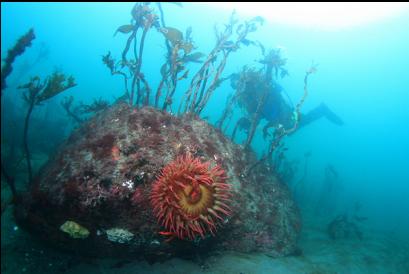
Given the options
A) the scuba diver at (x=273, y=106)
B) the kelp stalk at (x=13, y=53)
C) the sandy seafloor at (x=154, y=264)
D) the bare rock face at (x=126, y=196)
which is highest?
the scuba diver at (x=273, y=106)

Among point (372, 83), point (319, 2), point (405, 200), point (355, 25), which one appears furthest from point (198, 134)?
point (372, 83)

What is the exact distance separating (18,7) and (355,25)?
16523 cm

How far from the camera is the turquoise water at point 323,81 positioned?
27673mm

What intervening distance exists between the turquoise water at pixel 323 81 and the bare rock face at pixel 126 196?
739 centimetres

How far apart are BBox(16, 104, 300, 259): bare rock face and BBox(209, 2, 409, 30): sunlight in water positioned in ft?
112

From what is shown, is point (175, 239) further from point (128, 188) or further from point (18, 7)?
point (18, 7)

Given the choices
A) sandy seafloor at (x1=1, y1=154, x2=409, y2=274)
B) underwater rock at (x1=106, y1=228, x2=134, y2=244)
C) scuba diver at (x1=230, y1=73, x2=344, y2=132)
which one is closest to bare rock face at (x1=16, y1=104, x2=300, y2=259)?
underwater rock at (x1=106, y1=228, x2=134, y2=244)

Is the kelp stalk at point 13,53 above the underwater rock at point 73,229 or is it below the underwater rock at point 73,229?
above

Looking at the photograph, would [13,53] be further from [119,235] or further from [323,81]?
[323,81]

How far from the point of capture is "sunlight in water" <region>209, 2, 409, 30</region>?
33.9 m

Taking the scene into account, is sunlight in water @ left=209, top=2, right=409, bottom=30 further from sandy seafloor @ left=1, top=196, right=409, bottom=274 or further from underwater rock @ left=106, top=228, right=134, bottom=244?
underwater rock @ left=106, top=228, right=134, bottom=244

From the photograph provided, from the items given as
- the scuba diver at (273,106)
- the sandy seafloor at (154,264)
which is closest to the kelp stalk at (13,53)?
the sandy seafloor at (154,264)

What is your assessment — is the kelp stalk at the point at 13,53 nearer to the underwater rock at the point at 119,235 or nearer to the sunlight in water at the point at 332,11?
the underwater rock at the point at 119,235

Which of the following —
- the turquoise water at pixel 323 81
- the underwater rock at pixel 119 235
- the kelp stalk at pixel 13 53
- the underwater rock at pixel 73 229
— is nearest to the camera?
the underwater rock at pixel 73 229
